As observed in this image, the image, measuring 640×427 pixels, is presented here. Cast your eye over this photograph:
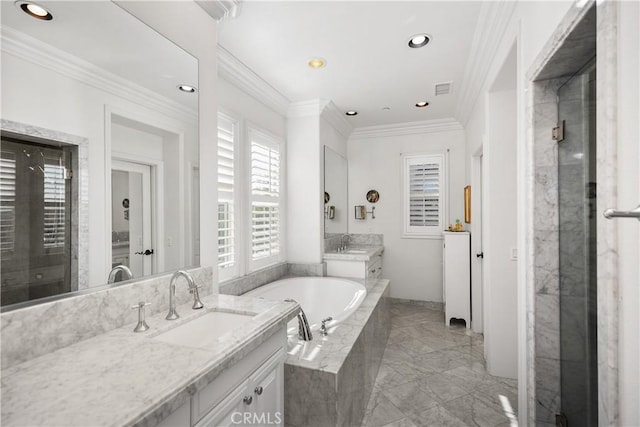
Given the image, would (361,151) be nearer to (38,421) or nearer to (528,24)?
(528,24)

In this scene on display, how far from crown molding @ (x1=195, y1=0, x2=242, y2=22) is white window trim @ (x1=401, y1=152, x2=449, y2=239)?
3328 mm

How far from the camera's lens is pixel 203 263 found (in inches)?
73.3

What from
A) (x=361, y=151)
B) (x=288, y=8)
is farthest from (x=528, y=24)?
(x=361, y=151)

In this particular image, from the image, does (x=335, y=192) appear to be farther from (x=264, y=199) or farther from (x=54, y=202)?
(x=54, y=202)

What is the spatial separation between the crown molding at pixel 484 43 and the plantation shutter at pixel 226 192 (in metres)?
2.14

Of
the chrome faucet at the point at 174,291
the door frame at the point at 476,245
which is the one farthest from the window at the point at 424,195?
the chrome faucet at the point at 174,291

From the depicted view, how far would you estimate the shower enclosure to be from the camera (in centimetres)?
99

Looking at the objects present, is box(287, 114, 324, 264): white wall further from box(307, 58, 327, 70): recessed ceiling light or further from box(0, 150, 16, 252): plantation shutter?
box(0, 150, 16, 252): plantation shutter

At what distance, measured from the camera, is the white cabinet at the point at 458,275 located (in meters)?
3.72

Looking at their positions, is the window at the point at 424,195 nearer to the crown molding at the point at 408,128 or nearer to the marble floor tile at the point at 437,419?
the crown molding at the point at 408,128

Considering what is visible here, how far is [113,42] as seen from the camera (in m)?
1.33

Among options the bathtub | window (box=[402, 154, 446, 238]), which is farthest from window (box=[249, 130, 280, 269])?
window (box=[402, 154, 446, 238])

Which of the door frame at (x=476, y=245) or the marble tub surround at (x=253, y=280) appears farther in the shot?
the door frame at (x=476, y=245)

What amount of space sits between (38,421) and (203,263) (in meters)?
1.18
